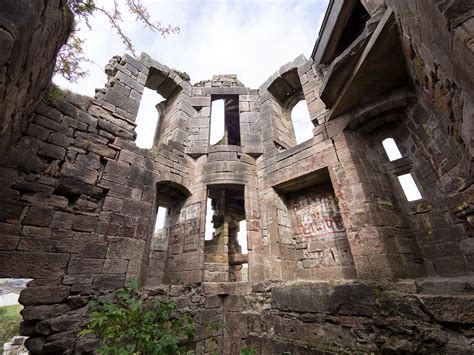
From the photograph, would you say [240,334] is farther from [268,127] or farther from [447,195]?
[268,127]

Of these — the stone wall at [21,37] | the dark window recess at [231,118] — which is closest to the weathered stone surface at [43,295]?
the stone wall at [21,37]

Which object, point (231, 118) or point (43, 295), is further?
point (231, 118)

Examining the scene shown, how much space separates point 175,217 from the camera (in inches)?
231

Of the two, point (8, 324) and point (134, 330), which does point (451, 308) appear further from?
point (8, 324)

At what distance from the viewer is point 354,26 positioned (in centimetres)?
506

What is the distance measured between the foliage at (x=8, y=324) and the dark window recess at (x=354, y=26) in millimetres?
17364

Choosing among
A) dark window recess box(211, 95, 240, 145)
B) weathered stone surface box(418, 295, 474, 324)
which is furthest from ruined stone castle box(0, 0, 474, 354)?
dark window recess box(211, 95, 240, 145)

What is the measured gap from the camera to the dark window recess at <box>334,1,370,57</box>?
192 inches

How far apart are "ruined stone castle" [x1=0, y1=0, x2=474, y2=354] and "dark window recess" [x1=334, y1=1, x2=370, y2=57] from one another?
32 mm

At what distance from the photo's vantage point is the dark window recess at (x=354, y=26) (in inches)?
192

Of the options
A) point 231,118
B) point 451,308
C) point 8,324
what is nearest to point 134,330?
point 451,308

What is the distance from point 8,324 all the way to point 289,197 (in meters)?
18.3

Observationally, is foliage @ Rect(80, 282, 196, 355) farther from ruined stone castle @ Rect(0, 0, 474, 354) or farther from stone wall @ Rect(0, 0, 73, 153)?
stone wall @ Rect(0, 0, 73, 153)

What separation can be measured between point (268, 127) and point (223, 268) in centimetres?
452
